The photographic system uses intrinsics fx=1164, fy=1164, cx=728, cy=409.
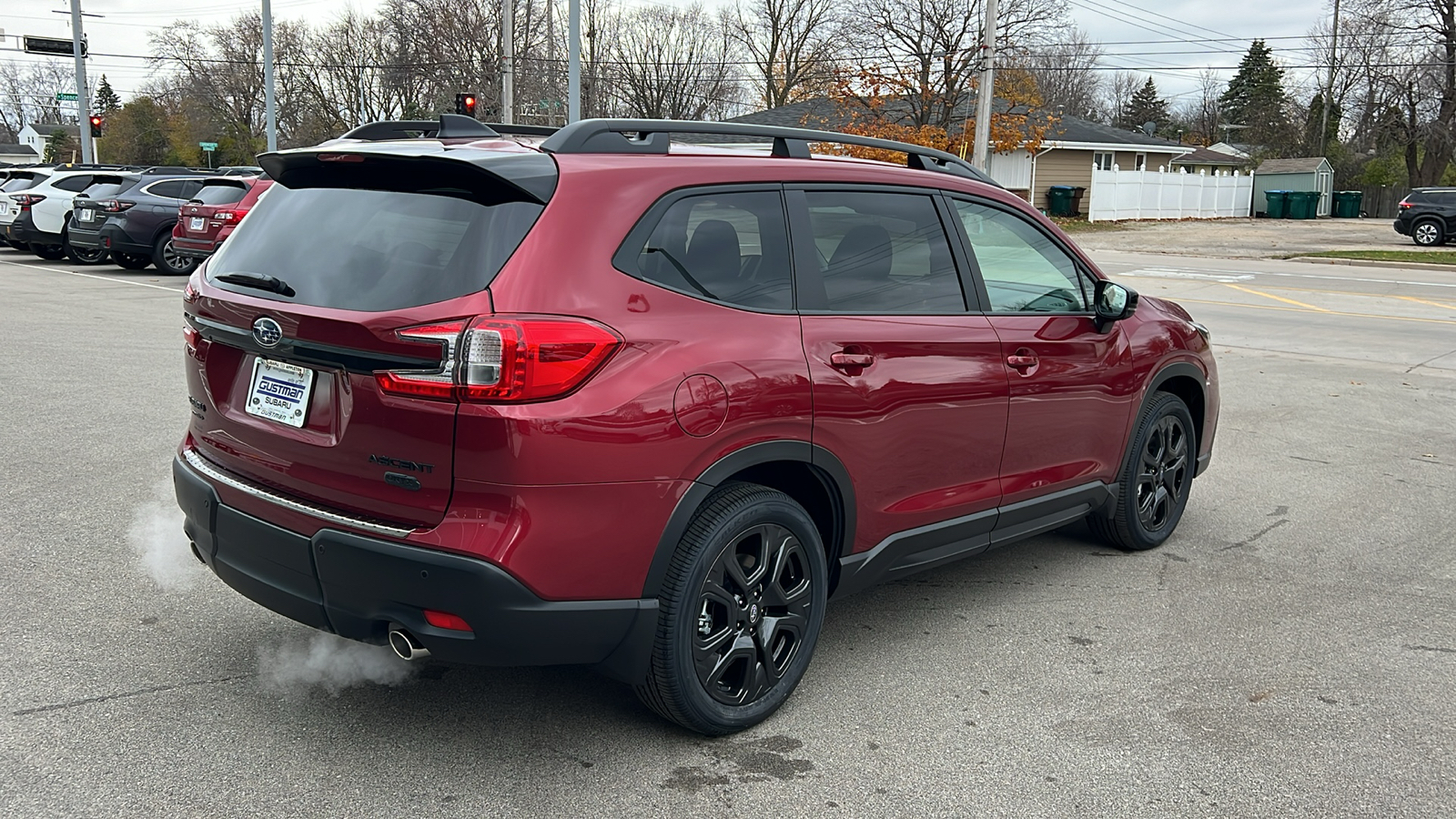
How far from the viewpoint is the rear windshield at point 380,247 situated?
304cm

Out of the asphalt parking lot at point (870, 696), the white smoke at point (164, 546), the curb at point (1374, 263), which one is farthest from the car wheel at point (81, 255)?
the curb at point (1374, 263)

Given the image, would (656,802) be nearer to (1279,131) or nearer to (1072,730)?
(1072,730)

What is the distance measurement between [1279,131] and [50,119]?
120675 millimetres

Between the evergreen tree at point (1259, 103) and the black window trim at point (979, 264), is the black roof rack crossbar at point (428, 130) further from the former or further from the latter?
the evergreen tree at point (1259, 103)

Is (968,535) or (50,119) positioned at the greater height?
(50,119)

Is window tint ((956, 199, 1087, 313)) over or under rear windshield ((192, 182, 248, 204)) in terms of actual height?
under

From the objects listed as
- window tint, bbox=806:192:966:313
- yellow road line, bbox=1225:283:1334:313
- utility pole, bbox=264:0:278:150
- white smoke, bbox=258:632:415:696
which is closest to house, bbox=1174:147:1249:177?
yellow road line, bbox=1225:283:1334:313

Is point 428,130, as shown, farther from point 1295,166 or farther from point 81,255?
point 1295,166

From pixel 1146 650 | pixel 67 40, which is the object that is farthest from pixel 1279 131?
pixel 1146 650

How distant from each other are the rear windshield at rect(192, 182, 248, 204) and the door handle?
1536 cm

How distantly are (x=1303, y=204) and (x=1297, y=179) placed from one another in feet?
20.3

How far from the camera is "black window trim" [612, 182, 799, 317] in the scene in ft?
10.4

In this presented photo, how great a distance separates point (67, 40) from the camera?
40688mm

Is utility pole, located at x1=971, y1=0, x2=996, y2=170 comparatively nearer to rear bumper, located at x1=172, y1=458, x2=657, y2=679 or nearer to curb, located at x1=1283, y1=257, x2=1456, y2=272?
curb, located at x1=1283, y1=257, x2=1456, y2=272
